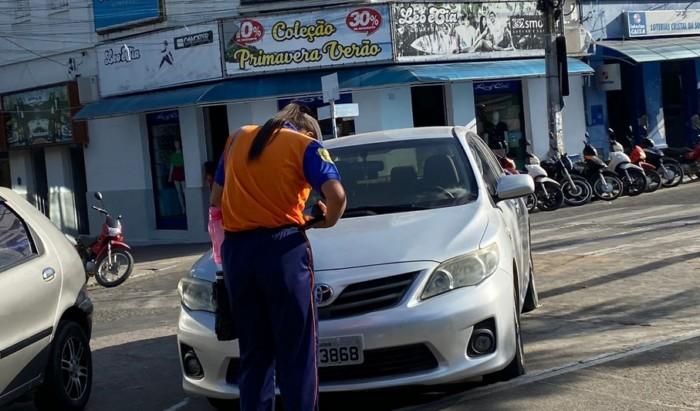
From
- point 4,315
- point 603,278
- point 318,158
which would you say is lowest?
point 603,278

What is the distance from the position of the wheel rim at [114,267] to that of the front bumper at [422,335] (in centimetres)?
997

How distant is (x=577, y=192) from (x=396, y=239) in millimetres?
14593

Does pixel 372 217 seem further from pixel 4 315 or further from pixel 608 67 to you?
pixel 608 67

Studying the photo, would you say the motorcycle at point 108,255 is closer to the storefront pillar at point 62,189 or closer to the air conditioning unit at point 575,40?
the storefront pillar at point 62,189

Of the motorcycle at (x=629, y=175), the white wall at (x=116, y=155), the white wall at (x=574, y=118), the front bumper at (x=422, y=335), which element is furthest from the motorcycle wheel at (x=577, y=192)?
the front bumper at (x=422, y=335)

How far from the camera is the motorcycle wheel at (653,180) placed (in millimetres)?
21219

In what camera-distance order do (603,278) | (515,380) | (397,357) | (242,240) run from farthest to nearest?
1. (603,278)
2. (515,380)
3. (397,357)
4. (242,240)

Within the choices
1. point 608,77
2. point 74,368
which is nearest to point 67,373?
point 74,368

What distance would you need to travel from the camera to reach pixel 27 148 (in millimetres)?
27797

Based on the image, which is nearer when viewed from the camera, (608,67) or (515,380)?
(515,380)

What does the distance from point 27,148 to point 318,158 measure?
24.5m

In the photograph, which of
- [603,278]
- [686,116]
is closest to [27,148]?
[686,116]

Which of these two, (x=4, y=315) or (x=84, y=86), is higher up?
(x=84, y=86)

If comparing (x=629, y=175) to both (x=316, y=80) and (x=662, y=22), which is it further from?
(x=662, y=22)
